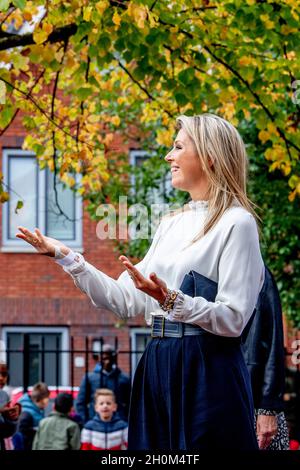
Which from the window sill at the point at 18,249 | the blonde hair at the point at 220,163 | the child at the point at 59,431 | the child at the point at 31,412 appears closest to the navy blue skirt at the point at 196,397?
the blonde hair at the point at 220,163

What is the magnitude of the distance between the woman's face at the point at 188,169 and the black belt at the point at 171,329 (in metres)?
0.52

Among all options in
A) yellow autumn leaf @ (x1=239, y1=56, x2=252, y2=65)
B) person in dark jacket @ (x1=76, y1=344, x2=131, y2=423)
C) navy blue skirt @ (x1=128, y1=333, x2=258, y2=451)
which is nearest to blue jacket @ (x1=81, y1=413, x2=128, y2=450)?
person in dark jacket @ (x1=76, y1=344, x2=131, y2=423)

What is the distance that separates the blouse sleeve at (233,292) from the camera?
13.7 ft

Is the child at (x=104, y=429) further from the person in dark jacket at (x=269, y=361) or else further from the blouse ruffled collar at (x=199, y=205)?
the blouse ruffled collar at (x=199, y=205)

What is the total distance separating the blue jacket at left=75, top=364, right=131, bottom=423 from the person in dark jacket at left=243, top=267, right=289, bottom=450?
6.15m

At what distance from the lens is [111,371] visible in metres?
12.8

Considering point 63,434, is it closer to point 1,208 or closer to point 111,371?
point 111,371

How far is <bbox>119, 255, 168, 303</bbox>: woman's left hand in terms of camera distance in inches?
159

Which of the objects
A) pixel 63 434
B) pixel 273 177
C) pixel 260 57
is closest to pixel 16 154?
pixel 273 177

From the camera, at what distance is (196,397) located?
4.26 meters

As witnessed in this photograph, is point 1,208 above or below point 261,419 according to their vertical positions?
above

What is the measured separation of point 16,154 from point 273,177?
734 cm

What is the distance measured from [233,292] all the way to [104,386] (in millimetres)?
8446

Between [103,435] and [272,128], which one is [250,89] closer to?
[272,128]
